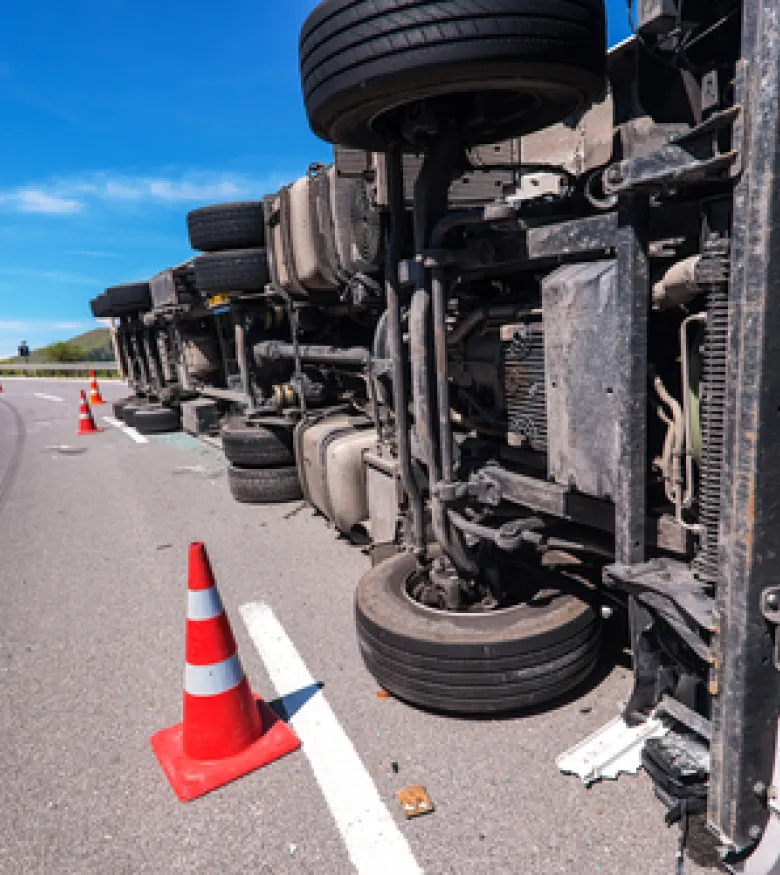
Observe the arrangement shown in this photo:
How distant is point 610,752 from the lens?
2295 mm

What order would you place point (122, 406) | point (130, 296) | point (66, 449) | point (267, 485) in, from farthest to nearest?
point (122, 406) → point (130, 296) → point (66, 449) → point (267, 485)

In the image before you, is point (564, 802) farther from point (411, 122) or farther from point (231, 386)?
point (231, 386)

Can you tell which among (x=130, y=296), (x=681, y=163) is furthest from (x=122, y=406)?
(x=681, y=163)

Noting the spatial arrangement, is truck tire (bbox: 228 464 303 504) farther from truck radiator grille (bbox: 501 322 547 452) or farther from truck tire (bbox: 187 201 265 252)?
truck radiator grille (bbox: 501 322 547 452)

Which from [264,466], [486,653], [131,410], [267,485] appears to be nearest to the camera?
[486,653]

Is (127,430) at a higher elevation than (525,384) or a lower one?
lower

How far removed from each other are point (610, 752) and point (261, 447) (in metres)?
4.41

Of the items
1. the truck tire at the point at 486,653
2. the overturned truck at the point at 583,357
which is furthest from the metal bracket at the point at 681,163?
the truck tire at the point at 486,653

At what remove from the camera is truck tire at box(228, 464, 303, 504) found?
6.02m

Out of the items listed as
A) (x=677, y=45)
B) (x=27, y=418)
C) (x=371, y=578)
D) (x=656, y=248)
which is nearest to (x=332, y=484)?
(x=371, y=578)

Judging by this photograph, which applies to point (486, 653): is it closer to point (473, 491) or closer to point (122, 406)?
point (473, 491)

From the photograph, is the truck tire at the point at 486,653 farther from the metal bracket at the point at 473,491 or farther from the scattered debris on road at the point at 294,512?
the scattered debris on road at the point at 294,512

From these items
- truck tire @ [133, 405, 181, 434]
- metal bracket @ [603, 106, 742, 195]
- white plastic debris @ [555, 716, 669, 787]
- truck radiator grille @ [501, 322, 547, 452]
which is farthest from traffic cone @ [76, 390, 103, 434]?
metal bracket @ [603, 106, 742, 195]

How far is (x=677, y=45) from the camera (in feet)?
6.14
